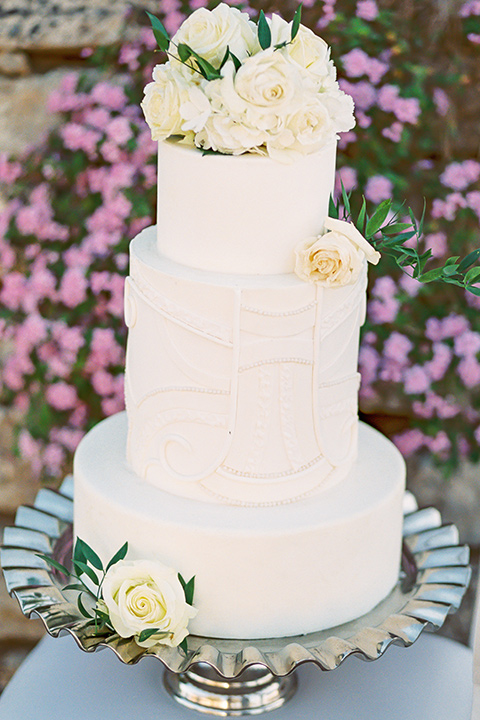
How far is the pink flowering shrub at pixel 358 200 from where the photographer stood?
2289mm

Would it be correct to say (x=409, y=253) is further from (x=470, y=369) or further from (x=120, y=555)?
(x=470, y=369)

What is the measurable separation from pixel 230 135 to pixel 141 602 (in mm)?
741

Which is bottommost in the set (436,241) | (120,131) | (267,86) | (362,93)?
(436,241)

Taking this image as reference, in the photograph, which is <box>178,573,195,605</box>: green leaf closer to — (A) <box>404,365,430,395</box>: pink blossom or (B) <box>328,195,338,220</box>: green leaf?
(B) <box>328,195,338,220</box>: green leaf

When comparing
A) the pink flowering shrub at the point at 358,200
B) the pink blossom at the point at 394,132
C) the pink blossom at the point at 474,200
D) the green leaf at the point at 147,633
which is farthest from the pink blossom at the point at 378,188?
the green leaf at the point at 147,633

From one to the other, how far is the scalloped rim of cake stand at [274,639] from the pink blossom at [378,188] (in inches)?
33.0

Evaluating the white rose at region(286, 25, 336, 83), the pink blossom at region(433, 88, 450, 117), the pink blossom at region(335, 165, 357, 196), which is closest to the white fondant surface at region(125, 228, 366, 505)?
the white rose at region(286, 25, 336, 83)

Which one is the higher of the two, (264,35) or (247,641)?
(264,35)

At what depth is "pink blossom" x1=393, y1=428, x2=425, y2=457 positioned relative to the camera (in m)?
2.42

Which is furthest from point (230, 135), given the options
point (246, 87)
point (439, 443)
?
point (439, 443)

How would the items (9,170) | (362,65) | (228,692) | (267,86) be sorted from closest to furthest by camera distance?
(267,86) < (228,692) < (362,65) < (9,170)

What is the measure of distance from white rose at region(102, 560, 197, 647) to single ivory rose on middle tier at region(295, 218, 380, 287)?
0.53 metres

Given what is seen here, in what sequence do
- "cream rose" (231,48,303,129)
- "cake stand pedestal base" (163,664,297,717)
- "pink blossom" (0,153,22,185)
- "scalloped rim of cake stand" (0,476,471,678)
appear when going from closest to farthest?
"cream rose" (231,48,303,129), "scalloped rim of cake stand" (0,476,471,678), "cake stand pedestal base" (163,664,297,717), "pink blossom" (0,153,22,185)

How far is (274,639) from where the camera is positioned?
1.47m
